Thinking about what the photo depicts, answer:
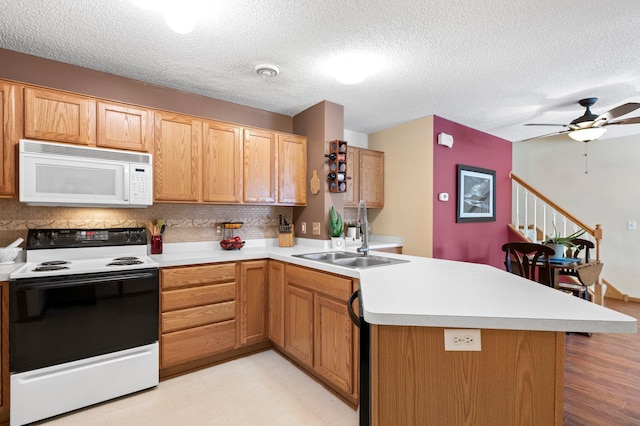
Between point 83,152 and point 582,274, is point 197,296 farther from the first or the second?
point 582,274

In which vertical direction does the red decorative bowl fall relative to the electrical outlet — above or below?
above

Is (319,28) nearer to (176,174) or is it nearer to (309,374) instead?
(176,174)

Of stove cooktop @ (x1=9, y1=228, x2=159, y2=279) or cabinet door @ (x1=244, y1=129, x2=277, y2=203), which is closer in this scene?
stove cooktop @ (x1=9, y1=228, x2=159, y2=279)

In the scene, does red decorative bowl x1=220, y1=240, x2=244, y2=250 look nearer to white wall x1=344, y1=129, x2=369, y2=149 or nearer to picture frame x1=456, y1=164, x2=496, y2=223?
white wall x1=344, y1=129, x2=369, y2=149

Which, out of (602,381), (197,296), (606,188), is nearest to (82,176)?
(197,296)

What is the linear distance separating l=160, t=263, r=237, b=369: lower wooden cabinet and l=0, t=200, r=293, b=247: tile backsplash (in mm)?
679

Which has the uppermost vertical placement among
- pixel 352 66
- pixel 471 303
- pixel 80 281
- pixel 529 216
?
pixel 352 66

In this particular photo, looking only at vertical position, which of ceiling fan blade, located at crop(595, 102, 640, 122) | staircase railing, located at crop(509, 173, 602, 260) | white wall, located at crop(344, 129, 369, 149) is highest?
white wall, located at crop(344, 129, 369, 149)

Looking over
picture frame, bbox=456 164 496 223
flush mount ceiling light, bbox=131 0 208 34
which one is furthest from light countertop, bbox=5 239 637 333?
picture frame, bbox=456 164 496 223

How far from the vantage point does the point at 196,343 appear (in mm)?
2457

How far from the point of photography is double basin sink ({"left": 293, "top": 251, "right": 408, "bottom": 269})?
234 cm

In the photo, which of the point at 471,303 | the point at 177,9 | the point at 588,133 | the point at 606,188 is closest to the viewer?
the point at 471,303

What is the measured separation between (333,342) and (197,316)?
1138 millimetres

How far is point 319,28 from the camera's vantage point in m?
1.97
